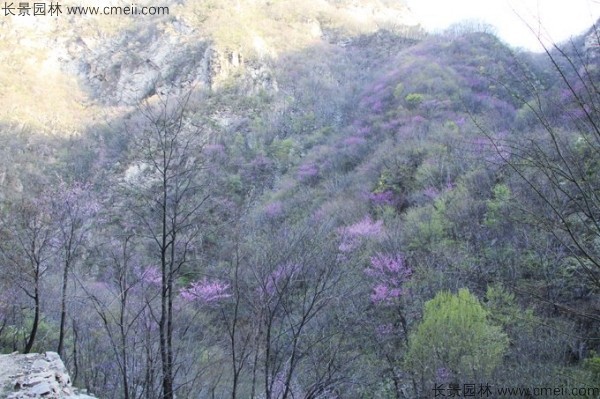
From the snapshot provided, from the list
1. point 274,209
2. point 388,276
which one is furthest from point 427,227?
point 274,209

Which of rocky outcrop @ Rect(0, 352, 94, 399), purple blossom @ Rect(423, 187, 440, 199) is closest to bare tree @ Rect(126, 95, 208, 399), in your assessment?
rocky outcrop @ Rect(0, 352, 94, 399)

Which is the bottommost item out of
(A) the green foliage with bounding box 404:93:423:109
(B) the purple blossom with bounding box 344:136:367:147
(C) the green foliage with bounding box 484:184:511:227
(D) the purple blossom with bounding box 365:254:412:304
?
(D) the purple blossom with bounding box 365:254:412:304

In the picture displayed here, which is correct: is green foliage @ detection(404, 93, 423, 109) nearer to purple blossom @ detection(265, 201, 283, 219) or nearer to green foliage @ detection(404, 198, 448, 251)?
purple blossom @ detection(265, 201, 283, 219)

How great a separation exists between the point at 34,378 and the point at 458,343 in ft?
19.3

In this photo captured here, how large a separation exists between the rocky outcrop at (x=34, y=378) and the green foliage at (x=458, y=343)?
15.7ft

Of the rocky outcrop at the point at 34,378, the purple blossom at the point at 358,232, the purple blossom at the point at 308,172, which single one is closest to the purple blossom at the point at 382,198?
the purple blossom at the point at 358,232

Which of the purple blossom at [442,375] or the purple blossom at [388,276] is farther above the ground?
the purple blossom at [388,276]

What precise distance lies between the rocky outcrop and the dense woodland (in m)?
0.76

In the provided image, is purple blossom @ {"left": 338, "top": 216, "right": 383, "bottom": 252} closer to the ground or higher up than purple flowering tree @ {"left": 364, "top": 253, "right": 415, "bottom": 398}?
higher up

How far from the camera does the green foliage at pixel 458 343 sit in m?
5.89

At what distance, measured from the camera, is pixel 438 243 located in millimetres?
10875

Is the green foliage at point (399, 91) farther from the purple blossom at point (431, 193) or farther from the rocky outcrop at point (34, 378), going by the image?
Result: the rocky outcrop at point (34, 378)

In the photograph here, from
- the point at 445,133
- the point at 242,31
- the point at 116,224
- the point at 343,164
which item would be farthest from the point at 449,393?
the point at 242,31

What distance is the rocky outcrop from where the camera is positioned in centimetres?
531
